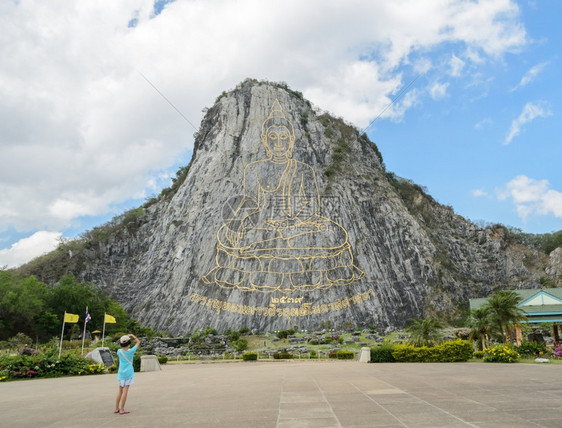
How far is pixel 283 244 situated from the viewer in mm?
44656

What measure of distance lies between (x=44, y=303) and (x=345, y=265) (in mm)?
30857

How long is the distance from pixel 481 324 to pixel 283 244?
2368cm

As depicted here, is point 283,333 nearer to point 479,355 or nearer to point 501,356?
point 479,355

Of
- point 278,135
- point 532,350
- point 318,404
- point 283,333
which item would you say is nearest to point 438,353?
point 532,350

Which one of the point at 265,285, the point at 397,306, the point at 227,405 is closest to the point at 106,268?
the point at 265,285

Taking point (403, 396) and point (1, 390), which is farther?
point (1, 390)

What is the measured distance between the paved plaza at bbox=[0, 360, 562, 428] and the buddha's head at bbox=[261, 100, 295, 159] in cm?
4088

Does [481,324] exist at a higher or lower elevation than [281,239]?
lower

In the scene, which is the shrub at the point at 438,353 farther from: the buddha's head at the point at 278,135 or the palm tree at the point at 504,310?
the buddha's head at the point at 278,135

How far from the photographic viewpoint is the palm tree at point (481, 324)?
24.0 meters

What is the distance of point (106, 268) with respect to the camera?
52781 millimetres

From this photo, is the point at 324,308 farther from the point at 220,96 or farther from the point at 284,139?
the point at 220,96

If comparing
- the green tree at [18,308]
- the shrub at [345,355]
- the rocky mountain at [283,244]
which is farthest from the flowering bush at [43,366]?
the green tree at [18,308]

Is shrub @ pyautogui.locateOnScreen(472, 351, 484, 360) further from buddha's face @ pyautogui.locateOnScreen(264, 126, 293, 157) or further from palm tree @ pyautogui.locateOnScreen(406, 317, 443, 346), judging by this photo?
buddha's face @ pyautogui.locateOnScreen(264, 126, 293, 157)
